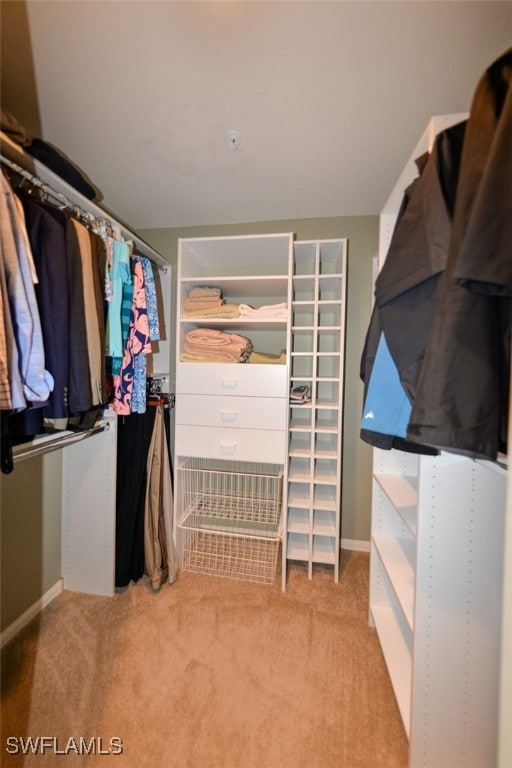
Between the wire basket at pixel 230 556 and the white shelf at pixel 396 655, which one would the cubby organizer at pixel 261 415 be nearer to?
the wire basket at pixel 230 556

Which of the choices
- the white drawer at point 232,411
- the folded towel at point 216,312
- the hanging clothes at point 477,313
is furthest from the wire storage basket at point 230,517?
the hanging clothes at point 477,313

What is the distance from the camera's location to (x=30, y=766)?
0.93m

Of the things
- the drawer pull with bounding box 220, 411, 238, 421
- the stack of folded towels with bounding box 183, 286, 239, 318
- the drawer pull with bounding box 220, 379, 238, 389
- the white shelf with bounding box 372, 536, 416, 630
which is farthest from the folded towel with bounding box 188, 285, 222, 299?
the white shelf with bounding box 372, 536, 416, 630

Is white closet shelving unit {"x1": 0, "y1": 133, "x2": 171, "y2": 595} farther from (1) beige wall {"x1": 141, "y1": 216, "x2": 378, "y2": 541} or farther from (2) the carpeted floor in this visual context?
(1) beige wall {"x1": 141, "y1": 216, "x2": 378, "y2": 541}

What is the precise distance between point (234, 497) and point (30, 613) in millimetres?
1196

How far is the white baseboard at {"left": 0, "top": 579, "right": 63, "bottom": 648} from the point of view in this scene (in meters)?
1.30

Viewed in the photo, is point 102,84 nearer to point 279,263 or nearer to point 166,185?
point 166,185

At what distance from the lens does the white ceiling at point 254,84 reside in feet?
2.87

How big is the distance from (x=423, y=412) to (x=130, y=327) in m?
1.38

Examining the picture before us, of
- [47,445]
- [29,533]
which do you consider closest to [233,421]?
[47,445]

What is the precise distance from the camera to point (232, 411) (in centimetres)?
167

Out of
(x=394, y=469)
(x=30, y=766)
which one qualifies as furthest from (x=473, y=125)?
(x=30, y=766)

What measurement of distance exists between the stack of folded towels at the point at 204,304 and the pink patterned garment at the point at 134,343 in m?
0.34

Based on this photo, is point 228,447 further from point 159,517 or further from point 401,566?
point 401,566
